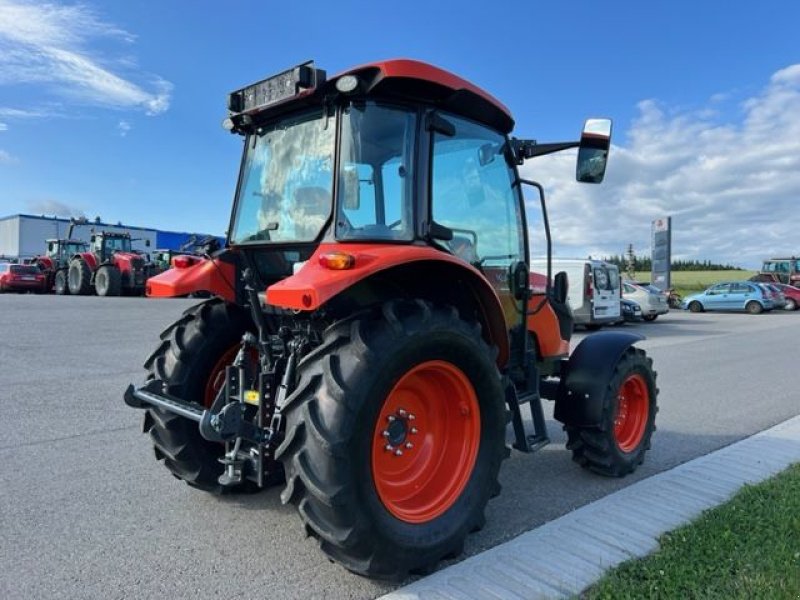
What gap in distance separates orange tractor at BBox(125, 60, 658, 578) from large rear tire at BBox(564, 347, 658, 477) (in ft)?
0.08

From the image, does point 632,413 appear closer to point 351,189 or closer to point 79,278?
point 351,189

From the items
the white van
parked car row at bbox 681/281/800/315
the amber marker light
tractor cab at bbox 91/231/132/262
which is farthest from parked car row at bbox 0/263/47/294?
parked car row at bbox 681/281/800/315

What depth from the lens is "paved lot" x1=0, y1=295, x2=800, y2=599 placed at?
2.92 metres

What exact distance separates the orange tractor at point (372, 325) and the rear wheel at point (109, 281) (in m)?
21.0

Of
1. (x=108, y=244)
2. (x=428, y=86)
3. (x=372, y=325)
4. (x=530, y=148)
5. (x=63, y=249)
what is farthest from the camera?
(x=63, y=249)

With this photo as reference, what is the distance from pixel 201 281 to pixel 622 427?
3.41 m

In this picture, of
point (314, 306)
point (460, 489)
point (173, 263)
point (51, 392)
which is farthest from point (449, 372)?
point (51, 392)

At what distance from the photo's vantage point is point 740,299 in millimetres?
27766

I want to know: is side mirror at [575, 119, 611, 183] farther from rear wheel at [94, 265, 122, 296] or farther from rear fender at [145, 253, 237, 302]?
rear wheel at [94, 265, 122, 296]

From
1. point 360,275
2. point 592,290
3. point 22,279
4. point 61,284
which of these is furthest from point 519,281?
point 22,279

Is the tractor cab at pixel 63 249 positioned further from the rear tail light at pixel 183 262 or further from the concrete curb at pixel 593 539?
the concrete curb at pixel 593 539

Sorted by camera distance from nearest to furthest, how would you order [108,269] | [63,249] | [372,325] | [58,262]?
[372,325] → [108,269] → [58,262] → [63,249]

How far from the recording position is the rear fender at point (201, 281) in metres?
3.73

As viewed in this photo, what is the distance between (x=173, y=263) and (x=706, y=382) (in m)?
7.99
